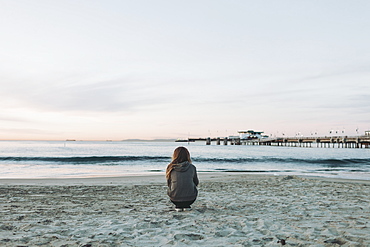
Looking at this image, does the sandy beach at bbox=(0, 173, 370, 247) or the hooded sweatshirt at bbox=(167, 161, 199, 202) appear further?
the hooded sweatshirt at bbox=(167, 161, 199, 202)

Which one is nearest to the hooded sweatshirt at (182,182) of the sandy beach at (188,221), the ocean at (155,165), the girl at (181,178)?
the girl at (181,178)

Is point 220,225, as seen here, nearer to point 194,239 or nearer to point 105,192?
point 194,239

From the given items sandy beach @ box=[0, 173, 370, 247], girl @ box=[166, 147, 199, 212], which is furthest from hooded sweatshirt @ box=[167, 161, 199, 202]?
sandy beach @ box=[0, 173, 370, 247]

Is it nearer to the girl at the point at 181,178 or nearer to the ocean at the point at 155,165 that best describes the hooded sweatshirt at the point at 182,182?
the girl at the point at 181,178

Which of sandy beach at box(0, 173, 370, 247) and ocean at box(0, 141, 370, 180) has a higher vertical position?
sandy beach at box(0, 173, 370, 247)

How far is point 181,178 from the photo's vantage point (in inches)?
248

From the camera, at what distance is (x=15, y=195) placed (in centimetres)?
880

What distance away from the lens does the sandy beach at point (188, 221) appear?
4.46 metres

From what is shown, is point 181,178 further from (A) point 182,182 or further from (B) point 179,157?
(B) point 179,157

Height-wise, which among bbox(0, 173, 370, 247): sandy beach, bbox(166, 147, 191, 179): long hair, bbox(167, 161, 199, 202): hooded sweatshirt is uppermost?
bbox(166, 147, 191, 179): long hair

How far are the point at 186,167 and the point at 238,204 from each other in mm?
2002

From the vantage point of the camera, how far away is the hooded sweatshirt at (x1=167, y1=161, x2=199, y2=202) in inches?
247

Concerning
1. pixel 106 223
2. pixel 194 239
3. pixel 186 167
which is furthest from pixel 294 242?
pixel 106 223

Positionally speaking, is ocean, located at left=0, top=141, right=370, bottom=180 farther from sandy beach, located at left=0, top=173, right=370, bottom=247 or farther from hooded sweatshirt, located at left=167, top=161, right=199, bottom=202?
hooded sweatshirt, located at left=167, top=161, right=199, bottom=202
